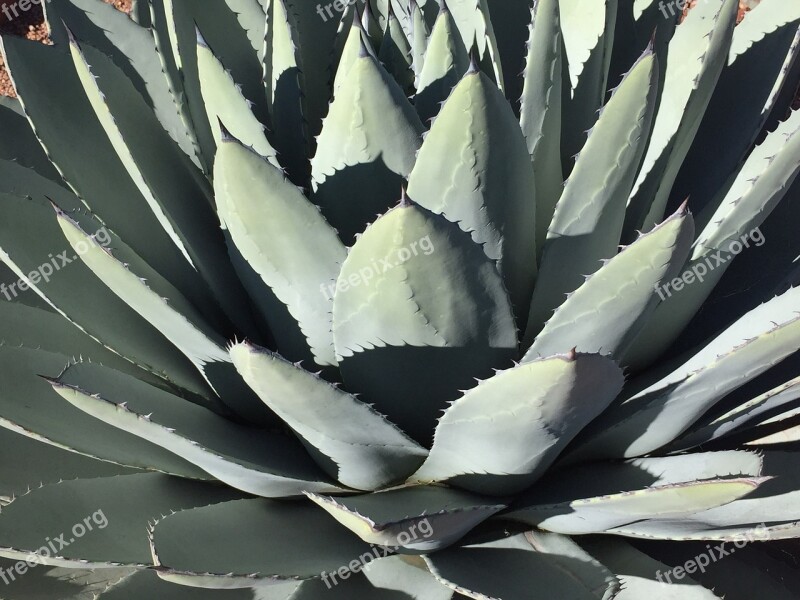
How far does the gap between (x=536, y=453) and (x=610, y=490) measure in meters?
0.17

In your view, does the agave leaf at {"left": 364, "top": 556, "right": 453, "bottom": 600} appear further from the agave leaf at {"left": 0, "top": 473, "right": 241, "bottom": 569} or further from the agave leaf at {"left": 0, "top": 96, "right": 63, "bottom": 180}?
the agave leaf at {"left": 0, "top": 96, "right": 63, "bottom": 180}

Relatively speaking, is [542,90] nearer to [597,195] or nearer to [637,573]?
[597,195]

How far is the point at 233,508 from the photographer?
3.84 ft

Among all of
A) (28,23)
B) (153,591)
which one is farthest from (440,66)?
(28,23)

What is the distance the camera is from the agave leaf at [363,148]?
1.06 m

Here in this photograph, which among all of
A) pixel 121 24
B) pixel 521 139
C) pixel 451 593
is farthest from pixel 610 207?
pixel 121 24

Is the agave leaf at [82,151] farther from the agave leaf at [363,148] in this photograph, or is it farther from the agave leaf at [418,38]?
the agave leaf at [418,38]

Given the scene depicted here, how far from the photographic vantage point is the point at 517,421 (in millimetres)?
989

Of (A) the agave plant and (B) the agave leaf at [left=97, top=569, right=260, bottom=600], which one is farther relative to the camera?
(B) the agave leaf at [left=97, top=569, right=260, bottom=600]

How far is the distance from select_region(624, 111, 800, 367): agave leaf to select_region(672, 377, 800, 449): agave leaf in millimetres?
163

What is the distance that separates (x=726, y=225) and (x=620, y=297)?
1.05 ft

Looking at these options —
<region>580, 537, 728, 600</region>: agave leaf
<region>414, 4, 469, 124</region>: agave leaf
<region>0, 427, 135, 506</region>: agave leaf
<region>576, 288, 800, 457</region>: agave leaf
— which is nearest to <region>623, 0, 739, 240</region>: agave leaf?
<region>576, 288, 800, 457</region>: agave leaf

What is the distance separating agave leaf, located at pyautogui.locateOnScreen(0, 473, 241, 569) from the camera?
110 cm

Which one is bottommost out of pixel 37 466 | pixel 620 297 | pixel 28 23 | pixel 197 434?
pixel 620 297
